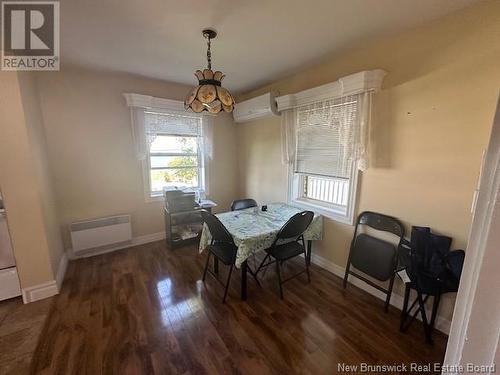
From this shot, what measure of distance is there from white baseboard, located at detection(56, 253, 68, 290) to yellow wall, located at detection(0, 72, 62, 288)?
0.42 feet

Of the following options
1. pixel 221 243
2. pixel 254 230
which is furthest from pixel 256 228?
pixel 221 243

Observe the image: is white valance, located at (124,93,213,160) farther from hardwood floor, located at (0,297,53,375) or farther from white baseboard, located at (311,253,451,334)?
white baseboard, located at (311,253,451,334)

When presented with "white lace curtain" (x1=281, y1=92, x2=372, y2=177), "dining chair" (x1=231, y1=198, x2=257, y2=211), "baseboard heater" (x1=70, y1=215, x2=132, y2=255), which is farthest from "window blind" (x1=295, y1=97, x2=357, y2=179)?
"baseboard heater" (x1=70, y1=215, x2=132, y2=255)

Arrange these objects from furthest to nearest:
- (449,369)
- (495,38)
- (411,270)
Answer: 1. (411,270)
2. (495,38)
3. (449,369)

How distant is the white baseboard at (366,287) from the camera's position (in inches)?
69.1

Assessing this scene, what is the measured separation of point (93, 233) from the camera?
→ 283 cm

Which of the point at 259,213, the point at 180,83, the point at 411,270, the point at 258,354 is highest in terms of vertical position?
the point at 180,83

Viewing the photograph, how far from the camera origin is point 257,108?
3088mm

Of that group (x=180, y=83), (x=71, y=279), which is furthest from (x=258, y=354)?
(x=180, y=83)

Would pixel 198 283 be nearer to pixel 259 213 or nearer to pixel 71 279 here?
pixel 259 213

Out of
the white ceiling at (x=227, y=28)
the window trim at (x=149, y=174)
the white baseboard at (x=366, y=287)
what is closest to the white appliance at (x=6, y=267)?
the window trim at (x=149, y=174)

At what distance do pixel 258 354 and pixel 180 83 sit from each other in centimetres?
337

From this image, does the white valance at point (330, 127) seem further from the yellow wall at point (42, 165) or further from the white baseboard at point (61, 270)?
the white baseboard at point (61, 270)

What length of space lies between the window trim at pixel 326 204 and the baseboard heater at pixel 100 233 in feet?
7.77
